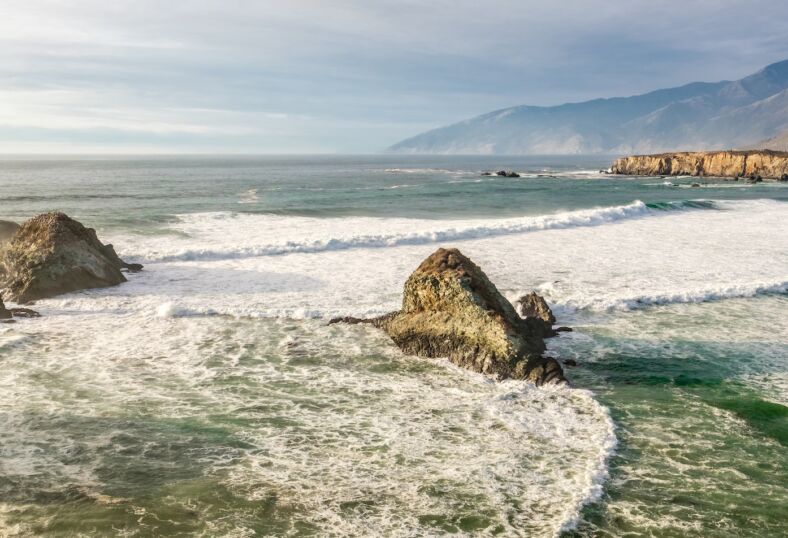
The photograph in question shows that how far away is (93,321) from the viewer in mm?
14453

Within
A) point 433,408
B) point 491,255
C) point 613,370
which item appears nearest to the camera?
point 433,408

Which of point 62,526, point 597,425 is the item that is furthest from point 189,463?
point 597,425

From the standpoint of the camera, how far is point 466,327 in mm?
11633

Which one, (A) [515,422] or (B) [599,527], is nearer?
(B) [599,527]

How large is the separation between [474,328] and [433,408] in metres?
2.47

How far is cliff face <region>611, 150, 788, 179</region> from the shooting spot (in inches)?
3767

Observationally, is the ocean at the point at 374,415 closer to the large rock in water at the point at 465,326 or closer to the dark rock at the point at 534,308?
the large rock in water at the point at 465,326

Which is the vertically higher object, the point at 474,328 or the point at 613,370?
the point at 474,328

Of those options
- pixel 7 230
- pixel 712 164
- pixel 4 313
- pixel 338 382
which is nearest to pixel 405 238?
pixel 7 230

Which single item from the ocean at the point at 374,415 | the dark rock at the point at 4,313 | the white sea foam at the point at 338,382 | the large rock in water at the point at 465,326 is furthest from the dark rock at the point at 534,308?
the dark rock at the point at 4,313

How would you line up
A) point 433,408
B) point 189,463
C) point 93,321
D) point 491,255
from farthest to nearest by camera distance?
point 491,255, point 93,321, point 433,408, point 189,463

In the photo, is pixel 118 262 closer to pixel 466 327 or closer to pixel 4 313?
pixel 4 313

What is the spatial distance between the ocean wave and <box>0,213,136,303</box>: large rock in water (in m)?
5.46

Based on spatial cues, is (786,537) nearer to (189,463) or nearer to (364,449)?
(364,449)
